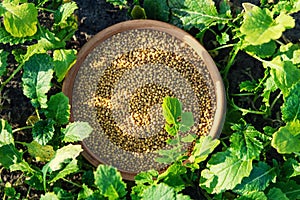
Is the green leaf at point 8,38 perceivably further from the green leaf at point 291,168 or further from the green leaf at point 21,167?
the green leaf at point 291,168

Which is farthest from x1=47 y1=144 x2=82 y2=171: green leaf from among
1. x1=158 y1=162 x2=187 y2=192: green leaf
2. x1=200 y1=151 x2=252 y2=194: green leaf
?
x1=200 y1=151 x2=252 y2=194: green leaf

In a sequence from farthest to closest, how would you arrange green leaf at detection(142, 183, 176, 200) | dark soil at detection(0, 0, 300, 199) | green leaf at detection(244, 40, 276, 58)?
dark soil at detection(0, 0, 300, 199) → green leaf at detection(244, 40, 276, 58) → green leaf at detection(142, 183, 176, 200)

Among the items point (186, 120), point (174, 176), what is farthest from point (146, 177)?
point (186, 120)

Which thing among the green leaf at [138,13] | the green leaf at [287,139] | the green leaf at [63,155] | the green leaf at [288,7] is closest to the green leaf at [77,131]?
the green leaf at [63,155]

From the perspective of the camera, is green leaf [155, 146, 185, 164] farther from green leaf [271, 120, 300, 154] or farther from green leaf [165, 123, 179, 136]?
green leaf [271, 120, 300, 154]

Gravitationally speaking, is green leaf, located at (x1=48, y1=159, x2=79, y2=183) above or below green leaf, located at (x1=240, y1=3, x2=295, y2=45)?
below

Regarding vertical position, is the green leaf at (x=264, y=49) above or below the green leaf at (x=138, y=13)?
below

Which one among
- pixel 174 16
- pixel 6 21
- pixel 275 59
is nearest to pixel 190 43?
pixel 174 16
